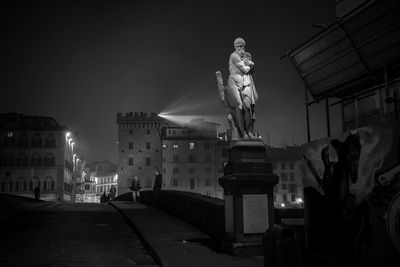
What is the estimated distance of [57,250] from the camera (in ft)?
33.6

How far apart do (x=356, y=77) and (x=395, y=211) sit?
9.64ft

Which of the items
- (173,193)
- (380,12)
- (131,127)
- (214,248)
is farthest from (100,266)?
(131,127)

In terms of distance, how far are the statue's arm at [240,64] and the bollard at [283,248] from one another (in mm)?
4501

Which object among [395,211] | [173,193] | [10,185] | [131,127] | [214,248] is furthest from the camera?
[131,127]

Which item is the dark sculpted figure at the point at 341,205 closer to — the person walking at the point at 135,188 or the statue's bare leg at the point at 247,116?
the statue's bare leg at the point at 247,116

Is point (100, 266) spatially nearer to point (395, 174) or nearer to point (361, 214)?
point (361, 214)

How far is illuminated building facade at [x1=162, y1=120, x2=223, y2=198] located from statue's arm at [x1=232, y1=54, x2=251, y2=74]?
278 feet

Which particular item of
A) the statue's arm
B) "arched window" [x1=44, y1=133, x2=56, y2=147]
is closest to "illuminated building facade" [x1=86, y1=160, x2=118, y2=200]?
"arched window" [x1=44, y1=133, x2=56, y2=147]

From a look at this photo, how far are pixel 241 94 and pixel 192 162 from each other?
8567cm

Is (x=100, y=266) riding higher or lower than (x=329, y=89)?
lower

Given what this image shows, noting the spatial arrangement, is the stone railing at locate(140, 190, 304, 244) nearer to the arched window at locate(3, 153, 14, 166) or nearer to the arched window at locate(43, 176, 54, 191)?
the arched window at locate(43, 176, 54, 191)

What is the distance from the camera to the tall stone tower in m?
98.5

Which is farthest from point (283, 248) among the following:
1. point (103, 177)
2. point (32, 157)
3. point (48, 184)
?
point (103, 177)

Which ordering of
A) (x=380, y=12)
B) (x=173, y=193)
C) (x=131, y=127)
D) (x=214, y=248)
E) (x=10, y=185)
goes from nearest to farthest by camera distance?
(x=380, y=12) < (x=214, y=248) < (x=173, y=193) < (x=10, y=185) < (x=131, y=127)
